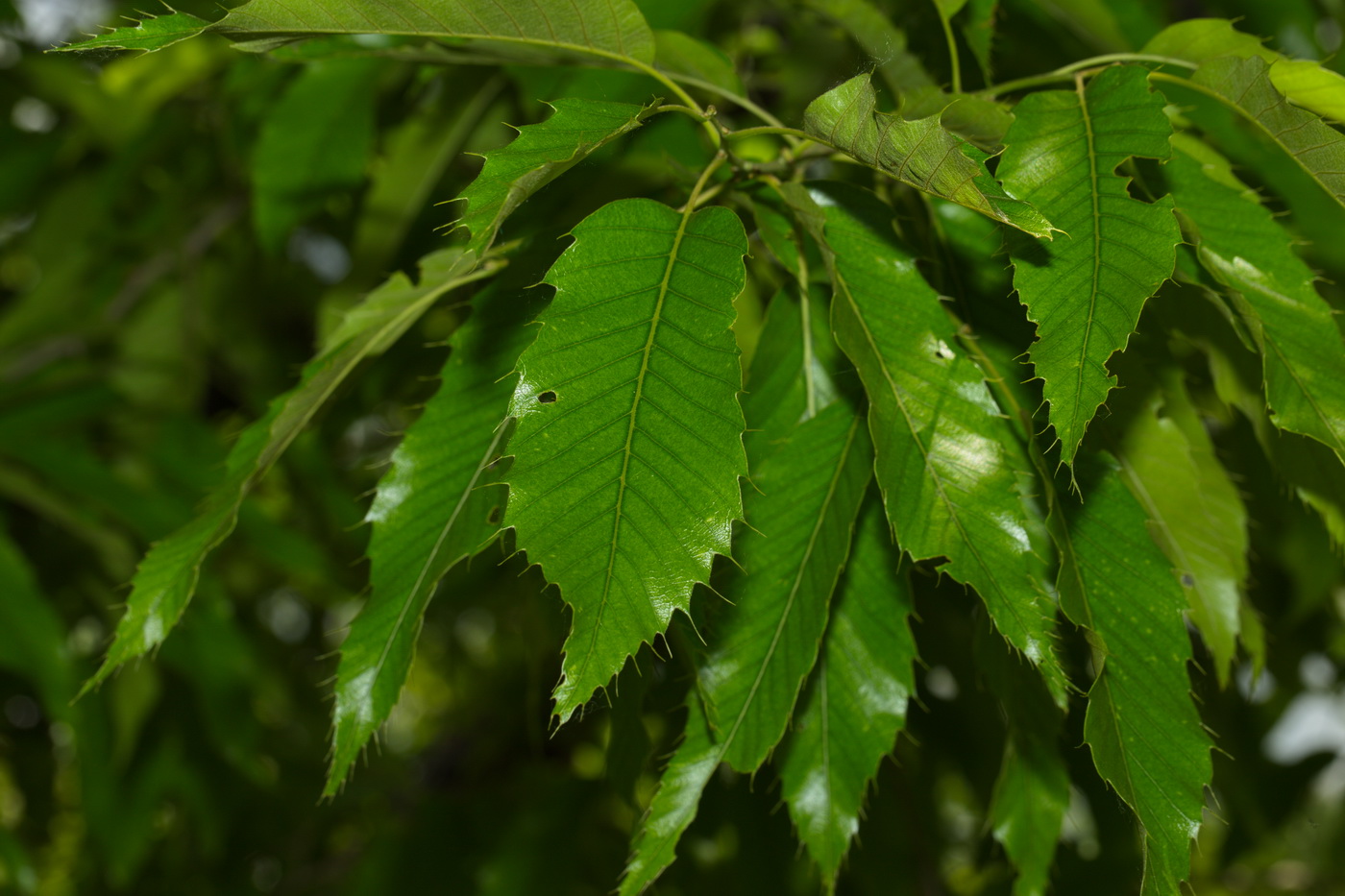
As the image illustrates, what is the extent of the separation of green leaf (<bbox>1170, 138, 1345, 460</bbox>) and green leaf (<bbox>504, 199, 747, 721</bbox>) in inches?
10.5

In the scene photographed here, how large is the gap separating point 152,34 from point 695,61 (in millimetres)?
350

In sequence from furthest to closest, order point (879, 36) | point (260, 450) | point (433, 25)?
point (879, 36) < point (260, 450) < point (433, 25)

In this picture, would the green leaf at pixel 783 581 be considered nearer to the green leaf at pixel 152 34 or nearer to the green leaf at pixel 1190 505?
the green leaf at pixel 1190 505

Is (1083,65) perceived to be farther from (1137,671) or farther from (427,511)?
(427,511)

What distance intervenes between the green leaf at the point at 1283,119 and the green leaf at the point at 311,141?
85 centimetres

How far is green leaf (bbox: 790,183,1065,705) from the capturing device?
498mm

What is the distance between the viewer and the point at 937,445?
520 millimetres

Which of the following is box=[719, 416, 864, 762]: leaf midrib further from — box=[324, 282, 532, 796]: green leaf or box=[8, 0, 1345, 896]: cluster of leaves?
box=[324, 282, 532, 796]: green leaf

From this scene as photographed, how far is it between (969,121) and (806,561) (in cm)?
26

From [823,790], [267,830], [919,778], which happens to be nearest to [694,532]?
[823,790]

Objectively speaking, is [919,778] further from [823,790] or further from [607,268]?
[607,268]

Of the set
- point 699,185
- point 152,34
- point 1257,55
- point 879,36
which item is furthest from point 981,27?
point 152,34

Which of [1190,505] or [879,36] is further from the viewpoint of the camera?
[879,36]

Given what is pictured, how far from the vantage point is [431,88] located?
1164 millimetres
